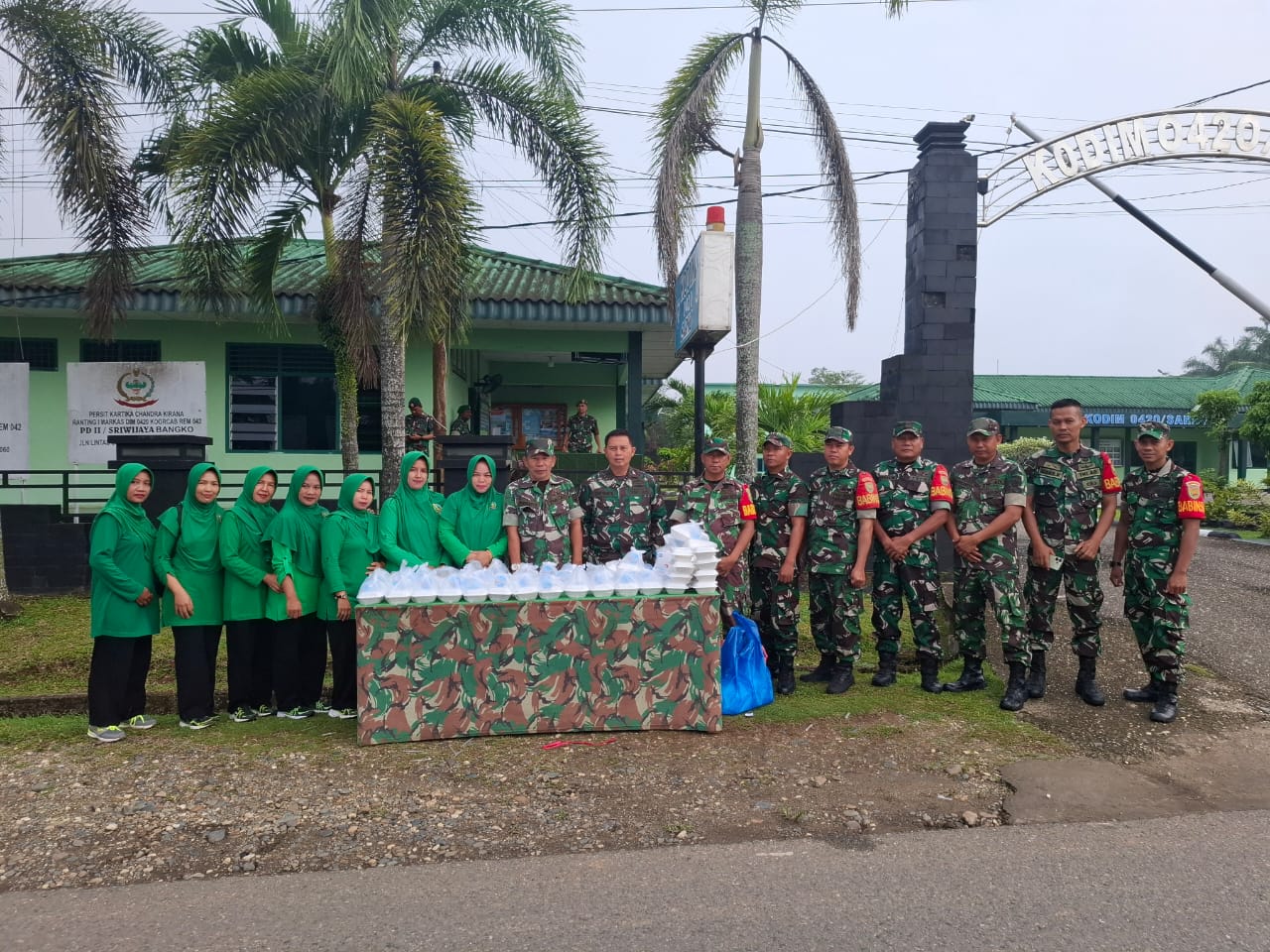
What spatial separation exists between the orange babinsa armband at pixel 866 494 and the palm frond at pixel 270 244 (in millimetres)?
6840

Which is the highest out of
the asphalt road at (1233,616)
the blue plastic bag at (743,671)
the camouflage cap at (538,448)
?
the camouflage cap at (538,448)

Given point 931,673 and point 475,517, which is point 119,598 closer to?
point 475,517

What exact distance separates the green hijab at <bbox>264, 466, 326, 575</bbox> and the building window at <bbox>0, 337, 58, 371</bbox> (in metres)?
9.29

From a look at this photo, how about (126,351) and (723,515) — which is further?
(126,351)

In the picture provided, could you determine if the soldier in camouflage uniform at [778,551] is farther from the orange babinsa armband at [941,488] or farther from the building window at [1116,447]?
the building window at [1116,447]

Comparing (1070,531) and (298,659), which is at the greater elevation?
(1070,531)

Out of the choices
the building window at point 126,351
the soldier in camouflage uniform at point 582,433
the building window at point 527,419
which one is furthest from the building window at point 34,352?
the soldier in camouflage uniform at point 582,433

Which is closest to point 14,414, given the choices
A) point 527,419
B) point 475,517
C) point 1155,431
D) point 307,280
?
point 307,280

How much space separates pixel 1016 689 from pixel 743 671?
1652 millimetres

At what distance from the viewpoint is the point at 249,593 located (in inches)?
188

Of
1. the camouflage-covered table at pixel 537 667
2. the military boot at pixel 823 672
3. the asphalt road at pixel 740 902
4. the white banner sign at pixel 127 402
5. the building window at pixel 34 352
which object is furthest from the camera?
the building window at pixel 34 352

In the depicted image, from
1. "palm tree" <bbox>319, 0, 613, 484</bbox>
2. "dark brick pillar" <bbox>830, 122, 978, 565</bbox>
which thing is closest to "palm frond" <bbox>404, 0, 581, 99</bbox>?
"palm tree" <bbox>319, 0, 613, 484</bbox>

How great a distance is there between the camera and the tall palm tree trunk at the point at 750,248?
8.84m

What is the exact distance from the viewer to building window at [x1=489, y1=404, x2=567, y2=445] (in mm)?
15797
